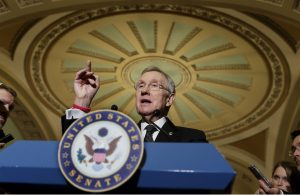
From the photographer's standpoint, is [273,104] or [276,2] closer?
[276,2]

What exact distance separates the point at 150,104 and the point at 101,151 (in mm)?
879

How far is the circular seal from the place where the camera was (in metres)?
0.97

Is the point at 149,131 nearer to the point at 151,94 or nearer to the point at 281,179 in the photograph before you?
the point at 151,94

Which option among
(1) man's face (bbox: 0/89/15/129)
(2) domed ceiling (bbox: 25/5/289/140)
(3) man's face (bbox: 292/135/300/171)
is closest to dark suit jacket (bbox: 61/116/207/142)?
(1) man's face (bbox: 0/89/15/129)

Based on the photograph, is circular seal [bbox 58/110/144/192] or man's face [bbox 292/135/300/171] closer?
circular seal [bbox 58/110/144/192]

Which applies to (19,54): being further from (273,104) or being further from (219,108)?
(273,104)

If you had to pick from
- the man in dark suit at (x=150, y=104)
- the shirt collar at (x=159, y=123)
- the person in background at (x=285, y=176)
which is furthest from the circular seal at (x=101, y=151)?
the person in background at (x=285, y=176)

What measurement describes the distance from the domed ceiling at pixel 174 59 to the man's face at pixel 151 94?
4.94m

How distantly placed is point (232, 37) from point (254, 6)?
1.20 metres

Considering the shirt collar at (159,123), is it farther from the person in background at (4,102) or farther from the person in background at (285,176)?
the person in background at (285,176)

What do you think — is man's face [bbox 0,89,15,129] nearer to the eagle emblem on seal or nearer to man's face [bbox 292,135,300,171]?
the eagle emblem on seal

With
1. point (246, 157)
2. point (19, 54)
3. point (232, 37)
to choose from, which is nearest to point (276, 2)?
point (232, 37)

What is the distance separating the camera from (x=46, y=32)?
287 inches

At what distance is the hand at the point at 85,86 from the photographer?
1709 millimetres
